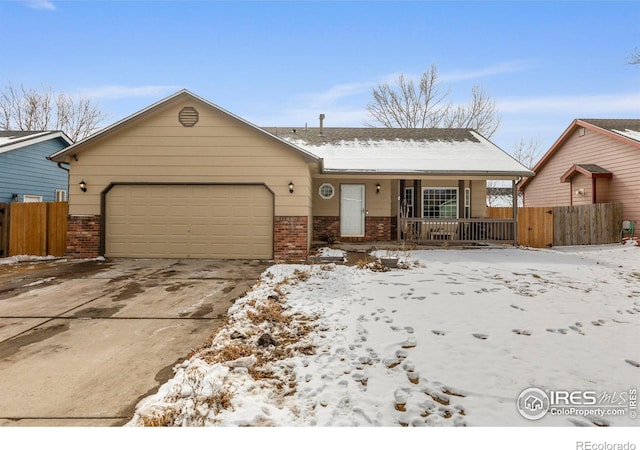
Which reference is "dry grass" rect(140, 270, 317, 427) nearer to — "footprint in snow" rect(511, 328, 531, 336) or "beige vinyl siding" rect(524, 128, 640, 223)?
"footprint in snow" rect(511, 328, 531, 336)

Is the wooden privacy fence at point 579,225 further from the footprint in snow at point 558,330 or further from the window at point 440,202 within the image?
the footprint in snow at point 558,330

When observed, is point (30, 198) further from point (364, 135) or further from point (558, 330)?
point (558, 330)

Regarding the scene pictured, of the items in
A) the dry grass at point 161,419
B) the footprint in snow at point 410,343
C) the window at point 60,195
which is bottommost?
the dry grass at point 161,419

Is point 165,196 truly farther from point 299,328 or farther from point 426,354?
point 426,354

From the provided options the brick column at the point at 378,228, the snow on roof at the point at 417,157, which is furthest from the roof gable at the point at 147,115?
the brick column at the point at 378,228

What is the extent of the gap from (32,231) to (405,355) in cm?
1263

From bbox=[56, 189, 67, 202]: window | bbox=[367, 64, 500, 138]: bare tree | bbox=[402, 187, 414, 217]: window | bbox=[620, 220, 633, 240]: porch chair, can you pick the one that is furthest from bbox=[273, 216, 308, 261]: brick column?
bbox=[367, 64, 500, 138]: bare tree

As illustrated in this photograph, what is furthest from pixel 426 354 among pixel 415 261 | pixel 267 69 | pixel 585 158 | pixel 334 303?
pixel 585 158

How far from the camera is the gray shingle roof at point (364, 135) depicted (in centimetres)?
1541

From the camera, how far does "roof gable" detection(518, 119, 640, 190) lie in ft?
45.1

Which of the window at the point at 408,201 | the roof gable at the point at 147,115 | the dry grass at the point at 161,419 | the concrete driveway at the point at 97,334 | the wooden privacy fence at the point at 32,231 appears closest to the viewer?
the dry grass at the point at 161,419

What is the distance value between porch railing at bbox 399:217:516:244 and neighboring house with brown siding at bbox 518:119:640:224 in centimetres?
611

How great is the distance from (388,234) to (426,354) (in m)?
10.1

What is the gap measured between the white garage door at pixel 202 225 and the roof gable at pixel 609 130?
15.3m
